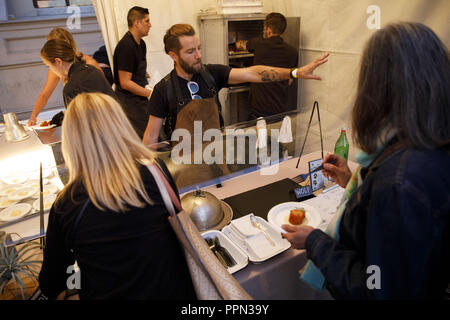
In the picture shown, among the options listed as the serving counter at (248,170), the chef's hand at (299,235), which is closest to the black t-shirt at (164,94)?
the serving counter at (248,170)

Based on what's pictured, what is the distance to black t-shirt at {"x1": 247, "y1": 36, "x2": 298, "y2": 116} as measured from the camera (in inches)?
134

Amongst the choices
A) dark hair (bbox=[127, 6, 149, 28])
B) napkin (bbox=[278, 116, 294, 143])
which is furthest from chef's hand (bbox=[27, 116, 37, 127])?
napkin (bbox=[278, 116, 294, 143])

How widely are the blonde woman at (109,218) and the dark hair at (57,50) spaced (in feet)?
5.50

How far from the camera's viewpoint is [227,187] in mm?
1937

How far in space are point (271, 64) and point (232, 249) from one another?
2618 millimetres

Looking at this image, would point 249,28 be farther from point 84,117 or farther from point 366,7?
point 84,117

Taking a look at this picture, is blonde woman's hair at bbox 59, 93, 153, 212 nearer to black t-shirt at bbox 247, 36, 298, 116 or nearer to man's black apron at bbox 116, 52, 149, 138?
man's black apron at bbox 116, 52, 149, 138

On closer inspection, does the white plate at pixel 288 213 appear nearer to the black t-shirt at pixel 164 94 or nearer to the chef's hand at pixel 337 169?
the chef's hand at pixel 337 169

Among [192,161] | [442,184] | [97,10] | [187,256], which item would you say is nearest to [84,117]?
[187,256]

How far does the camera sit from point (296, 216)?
1.52m

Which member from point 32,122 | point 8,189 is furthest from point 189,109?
point 32,122

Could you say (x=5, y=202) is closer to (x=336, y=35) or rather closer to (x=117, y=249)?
(x=117, y=249)

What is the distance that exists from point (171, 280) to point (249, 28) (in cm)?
392

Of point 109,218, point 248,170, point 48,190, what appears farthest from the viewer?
point 248,170
